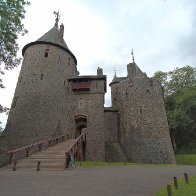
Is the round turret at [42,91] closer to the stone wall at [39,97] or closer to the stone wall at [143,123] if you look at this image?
the stone wall at [39,97]

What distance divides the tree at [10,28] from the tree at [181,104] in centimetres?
2151

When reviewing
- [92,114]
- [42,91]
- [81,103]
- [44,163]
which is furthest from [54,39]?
[44,163]

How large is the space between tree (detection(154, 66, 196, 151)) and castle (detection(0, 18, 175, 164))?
18.5ft

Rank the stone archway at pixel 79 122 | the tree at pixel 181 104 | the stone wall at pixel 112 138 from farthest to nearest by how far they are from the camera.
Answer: the tree at pixel 181 104 → the stone archway at pixel 79 122 → the stone wall at pixel 112 138

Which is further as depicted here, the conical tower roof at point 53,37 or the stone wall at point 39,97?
the conical tower roof at point 53,37

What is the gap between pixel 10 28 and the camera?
39.8ft

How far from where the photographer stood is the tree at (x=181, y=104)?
90.7 feet

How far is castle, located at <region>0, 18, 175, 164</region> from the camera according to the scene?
20078mm

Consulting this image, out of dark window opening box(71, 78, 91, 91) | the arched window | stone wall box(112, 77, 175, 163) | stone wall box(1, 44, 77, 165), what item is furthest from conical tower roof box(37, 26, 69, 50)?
stone wall box(112, 77, 175, 163)

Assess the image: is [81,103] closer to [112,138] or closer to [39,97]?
[39,97]

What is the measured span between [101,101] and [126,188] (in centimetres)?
1630

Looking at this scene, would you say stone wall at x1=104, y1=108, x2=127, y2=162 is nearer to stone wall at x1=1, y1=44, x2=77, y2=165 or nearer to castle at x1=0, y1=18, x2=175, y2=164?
castle at x1=0, y1=18, x2=175, y2=164

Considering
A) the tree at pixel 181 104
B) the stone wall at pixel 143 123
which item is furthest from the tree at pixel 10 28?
the tree at pixel 181 104

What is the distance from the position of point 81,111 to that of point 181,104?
47.5 ft
